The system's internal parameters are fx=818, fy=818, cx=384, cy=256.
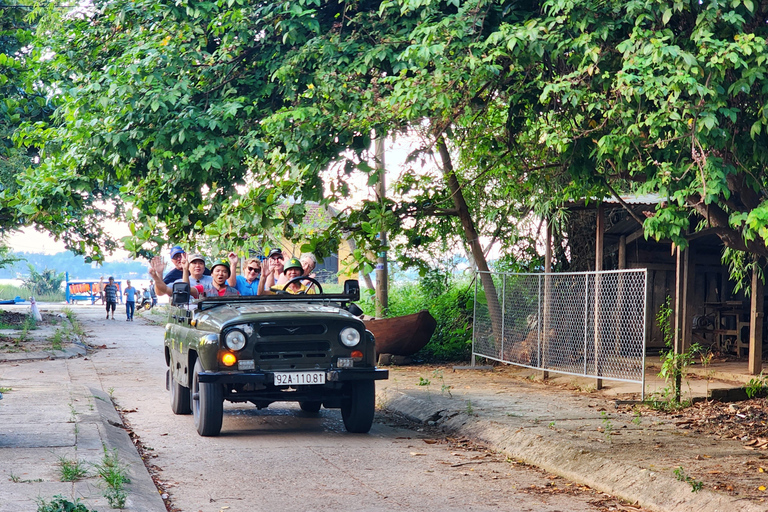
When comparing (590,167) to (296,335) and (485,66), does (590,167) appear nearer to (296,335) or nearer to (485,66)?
(485,66)

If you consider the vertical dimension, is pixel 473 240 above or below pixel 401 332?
above

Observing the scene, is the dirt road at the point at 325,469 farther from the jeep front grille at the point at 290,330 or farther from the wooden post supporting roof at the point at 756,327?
the wooden post supporting roof at the point at 756,327

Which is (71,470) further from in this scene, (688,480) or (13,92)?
(13,92)

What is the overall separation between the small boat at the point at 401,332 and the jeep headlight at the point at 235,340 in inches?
293

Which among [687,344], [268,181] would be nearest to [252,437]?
[268,181]

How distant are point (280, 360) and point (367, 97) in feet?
9.39

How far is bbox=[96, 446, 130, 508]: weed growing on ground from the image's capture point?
5.23 m

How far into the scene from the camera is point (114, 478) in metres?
5.68

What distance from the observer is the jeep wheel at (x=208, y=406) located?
8.12 meters

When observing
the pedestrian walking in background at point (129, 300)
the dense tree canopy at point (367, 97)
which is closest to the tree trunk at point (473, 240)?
the dense tree canopy at point (367, 97)

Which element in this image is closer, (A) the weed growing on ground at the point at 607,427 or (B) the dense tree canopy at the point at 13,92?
(A) the weed growing on ground at the point at 607,427

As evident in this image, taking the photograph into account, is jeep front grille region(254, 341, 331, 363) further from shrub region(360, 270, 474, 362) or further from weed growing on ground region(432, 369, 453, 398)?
shrub region(360, 270, 474, 362)

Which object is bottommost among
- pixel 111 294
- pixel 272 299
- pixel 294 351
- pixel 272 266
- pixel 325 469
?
pixel 325 469

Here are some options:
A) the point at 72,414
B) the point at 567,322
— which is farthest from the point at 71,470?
the point at 567,322
